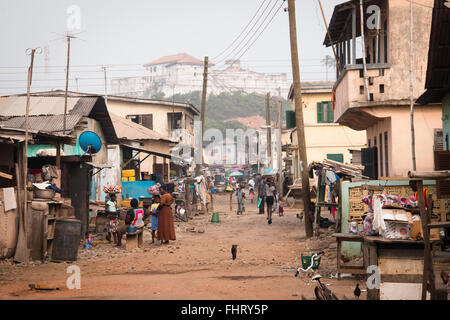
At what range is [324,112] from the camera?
3888cm

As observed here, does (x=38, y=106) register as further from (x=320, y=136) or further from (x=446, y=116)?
(x=320, y=136)

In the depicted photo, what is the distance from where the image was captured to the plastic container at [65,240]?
14180 millimetres

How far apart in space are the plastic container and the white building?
12897 cm

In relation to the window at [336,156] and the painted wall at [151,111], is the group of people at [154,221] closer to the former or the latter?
the window at [336,156]

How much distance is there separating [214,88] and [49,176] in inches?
5504

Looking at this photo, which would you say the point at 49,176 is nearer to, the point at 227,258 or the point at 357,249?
the point at 227,258

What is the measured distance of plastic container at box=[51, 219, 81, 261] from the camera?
14180 mm

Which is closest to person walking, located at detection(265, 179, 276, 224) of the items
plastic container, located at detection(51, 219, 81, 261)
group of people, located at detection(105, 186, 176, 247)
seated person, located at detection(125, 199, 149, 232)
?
group of people, located at detection(105, 186, 176, 247)

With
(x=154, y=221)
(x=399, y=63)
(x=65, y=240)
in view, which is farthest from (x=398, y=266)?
(x=154, y=221)

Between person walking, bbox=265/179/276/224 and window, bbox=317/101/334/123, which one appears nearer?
person walking, bbox=265/179/276/224

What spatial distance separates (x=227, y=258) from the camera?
15.1 m

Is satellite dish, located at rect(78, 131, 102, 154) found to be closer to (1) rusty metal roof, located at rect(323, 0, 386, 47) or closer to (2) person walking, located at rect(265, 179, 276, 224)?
(1) rusty metal roof, located at rect(323, 0, 386, 47)

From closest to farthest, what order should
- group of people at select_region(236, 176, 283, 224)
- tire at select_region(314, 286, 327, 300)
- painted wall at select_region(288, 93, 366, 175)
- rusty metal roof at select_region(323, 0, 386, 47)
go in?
tire at select_region(314, 286, 327, 300)
rusty metal roof at select_region(323, 0, 386, 47)
group of people at select_region(236, 176, 283, 224)
painted wall at select_region(288, 93, 366, 175)

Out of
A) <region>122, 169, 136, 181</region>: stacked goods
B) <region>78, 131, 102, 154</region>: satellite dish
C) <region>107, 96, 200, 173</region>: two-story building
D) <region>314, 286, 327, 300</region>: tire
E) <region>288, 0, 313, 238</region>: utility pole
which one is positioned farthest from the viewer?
<region>107, 96, 200, 173</region>: two-story building
